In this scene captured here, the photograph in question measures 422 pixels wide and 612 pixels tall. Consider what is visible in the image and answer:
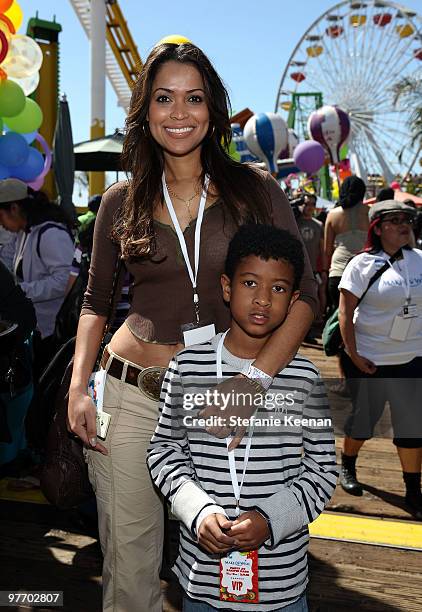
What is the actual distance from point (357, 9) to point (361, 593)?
37917mm

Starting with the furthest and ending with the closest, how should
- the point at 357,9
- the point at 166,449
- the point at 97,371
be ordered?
the point at 357,9
the point at 97,371
the point at 166,449

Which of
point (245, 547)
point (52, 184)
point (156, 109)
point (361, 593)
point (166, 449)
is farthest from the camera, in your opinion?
point (52, 184)

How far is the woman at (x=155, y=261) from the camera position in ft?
5.32

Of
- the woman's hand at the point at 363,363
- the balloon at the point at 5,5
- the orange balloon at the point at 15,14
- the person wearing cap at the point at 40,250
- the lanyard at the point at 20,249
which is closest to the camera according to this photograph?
the woman's hand at the point at 363,363

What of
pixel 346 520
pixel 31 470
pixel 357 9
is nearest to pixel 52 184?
pixel 31 470

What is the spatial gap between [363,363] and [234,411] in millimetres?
2170

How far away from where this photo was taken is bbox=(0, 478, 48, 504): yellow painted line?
354cm

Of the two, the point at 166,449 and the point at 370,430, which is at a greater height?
the point at 166,449

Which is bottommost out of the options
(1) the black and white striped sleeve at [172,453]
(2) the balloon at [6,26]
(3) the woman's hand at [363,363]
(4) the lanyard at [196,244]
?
(3) the woman's hand at [363,363]

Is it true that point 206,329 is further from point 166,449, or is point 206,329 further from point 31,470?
point 31,470

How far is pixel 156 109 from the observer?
5.36ft

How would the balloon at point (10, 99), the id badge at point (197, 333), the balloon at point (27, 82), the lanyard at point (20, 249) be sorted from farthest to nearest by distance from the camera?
the balloon at point (27, 82) < the balloon at point (10, 99) < the lanyard at point (20, 249) < the id badge at point (197, 333)

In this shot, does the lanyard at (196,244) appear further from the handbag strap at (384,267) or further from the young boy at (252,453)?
the handbag strap at (384,267)

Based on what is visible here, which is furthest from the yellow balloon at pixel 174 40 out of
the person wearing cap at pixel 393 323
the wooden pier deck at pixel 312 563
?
the person wearing cap at pixel 393 323
